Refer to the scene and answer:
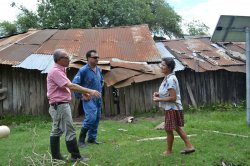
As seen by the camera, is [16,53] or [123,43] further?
[123,43]

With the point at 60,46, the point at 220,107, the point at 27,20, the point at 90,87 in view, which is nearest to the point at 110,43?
the point at 60,46

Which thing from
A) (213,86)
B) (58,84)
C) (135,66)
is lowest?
(213,86)

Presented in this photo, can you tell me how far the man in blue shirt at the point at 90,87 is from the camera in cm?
700

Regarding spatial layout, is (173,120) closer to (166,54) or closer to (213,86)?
(166,54)

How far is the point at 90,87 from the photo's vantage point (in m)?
7.18

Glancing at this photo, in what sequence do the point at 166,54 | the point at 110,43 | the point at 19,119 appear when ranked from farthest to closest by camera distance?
the point at 110,43, the point at 166,54, the point at 19,119

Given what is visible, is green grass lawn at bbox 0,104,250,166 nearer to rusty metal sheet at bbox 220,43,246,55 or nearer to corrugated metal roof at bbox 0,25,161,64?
corrugated metal roof at bbox 0,25,161,64

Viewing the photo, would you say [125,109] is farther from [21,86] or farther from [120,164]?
[120,164]

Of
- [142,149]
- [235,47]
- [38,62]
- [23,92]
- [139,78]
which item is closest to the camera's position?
[142,149]

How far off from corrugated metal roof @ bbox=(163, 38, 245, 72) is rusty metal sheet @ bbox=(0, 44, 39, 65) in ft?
18.1

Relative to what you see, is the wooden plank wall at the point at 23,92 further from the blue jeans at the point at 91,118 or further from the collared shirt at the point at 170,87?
the collared shirt at the point at 170,87

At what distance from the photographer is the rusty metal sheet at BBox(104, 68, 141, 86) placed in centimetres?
1211

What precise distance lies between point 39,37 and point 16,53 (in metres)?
1.80

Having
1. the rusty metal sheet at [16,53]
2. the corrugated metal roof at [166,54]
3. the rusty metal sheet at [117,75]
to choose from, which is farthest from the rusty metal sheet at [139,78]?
the rusty metal sheet at [16,53]
